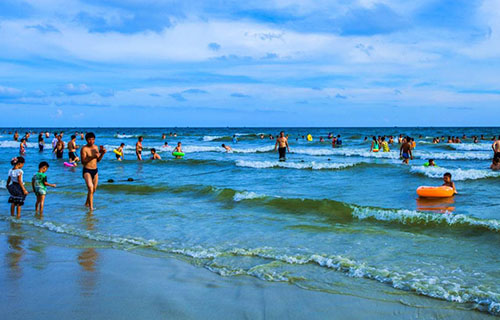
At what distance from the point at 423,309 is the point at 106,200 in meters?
9.16

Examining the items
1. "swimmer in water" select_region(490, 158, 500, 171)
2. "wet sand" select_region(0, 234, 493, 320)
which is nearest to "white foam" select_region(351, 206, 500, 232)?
"wet sand" select_region(0, 234, 493, 320)

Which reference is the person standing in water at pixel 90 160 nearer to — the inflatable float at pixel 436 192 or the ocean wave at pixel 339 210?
the ocean wave at pixel 339 210

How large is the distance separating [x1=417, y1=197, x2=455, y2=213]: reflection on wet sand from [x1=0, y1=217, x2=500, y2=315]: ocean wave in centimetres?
456

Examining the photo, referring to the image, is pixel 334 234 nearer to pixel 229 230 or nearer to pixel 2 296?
pixel 229 230

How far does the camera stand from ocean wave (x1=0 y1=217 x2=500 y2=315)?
452cm

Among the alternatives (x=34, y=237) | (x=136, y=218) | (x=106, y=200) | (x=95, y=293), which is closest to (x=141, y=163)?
(x=106, y=200)

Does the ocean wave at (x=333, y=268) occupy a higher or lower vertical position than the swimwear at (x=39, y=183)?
lower

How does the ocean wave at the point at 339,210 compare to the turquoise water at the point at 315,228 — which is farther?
the ocean wave at the point at 339,210

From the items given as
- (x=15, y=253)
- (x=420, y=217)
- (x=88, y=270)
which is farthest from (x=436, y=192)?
(x=15, y=253)

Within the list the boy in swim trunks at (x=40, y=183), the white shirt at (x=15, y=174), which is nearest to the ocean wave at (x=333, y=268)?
the white shirt at (x=15, y=174)

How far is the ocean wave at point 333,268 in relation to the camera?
14.8ft

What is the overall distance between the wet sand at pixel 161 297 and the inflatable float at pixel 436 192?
714 centimetres

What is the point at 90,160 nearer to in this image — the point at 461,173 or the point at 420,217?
the point at 420,217

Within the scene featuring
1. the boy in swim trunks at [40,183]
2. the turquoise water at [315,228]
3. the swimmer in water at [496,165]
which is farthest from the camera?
the swimmer in water at [496,165]
